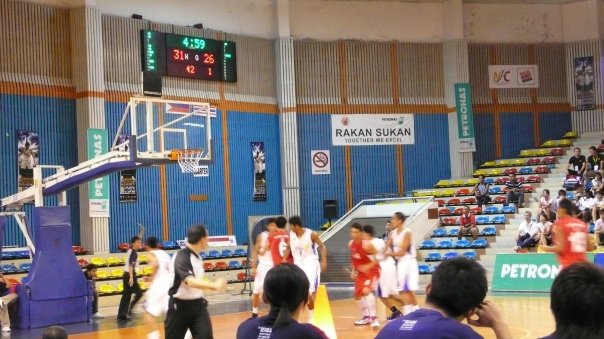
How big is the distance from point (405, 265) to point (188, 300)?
6.71 metres

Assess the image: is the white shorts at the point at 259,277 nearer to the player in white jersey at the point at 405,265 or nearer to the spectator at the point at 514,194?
the player in white jersey at the point at 405,265

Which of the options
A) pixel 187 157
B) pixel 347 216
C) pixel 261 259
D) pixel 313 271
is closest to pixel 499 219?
pixel 347 216

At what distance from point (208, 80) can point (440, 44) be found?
973 centimetres

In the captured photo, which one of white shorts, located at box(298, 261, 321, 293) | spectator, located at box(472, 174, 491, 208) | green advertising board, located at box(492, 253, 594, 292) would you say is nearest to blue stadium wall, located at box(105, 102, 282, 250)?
spectator, located at box(472, 174, 491, 208)

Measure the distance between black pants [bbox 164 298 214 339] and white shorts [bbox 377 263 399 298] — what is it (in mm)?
6763

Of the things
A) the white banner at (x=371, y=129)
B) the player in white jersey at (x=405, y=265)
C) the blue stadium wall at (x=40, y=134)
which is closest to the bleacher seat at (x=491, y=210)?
the white banner at (x=371, y=129)

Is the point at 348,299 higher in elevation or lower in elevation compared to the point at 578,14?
lower

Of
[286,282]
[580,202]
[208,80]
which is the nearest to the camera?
[286,282]

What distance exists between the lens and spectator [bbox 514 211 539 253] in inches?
992

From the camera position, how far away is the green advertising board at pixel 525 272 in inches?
854

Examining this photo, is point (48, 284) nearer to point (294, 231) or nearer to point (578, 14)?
point (294, 231)

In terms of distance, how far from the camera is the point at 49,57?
87.4 ft

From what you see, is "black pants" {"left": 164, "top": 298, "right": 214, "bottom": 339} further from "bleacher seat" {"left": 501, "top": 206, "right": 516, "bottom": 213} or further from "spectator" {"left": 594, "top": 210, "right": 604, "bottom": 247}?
"bleacher seat" {"left": 501, "top": 206, "right": 516, "bottom": 213}

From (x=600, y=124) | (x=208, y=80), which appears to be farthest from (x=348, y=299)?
(x=600, y=124)
